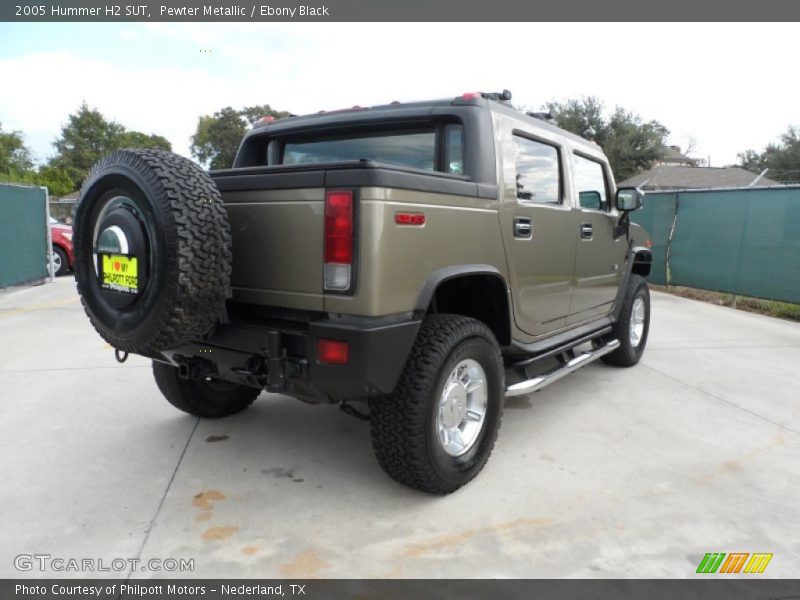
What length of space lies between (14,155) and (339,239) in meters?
62.3

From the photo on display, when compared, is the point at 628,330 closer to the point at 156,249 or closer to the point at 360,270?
the point at 360,270

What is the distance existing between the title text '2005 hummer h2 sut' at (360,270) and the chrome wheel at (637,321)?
7.72 feet

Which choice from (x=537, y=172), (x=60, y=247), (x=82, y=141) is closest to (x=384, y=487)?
(x=537, y=172)

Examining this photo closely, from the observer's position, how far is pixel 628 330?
207 inches

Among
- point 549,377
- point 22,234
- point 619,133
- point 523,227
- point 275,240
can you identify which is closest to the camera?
point 275,240

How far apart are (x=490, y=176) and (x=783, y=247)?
7.74 metres

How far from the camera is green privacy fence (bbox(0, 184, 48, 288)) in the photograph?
31.1ft

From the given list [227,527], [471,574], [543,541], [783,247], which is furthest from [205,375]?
[783,247]

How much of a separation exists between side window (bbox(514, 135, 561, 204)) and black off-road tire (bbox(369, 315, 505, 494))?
108 centimetres

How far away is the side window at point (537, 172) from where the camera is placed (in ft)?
11.5

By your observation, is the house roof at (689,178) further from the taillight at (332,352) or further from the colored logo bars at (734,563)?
the taillight at (332,352)

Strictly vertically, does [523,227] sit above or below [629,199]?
below

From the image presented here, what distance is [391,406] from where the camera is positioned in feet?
8.72
